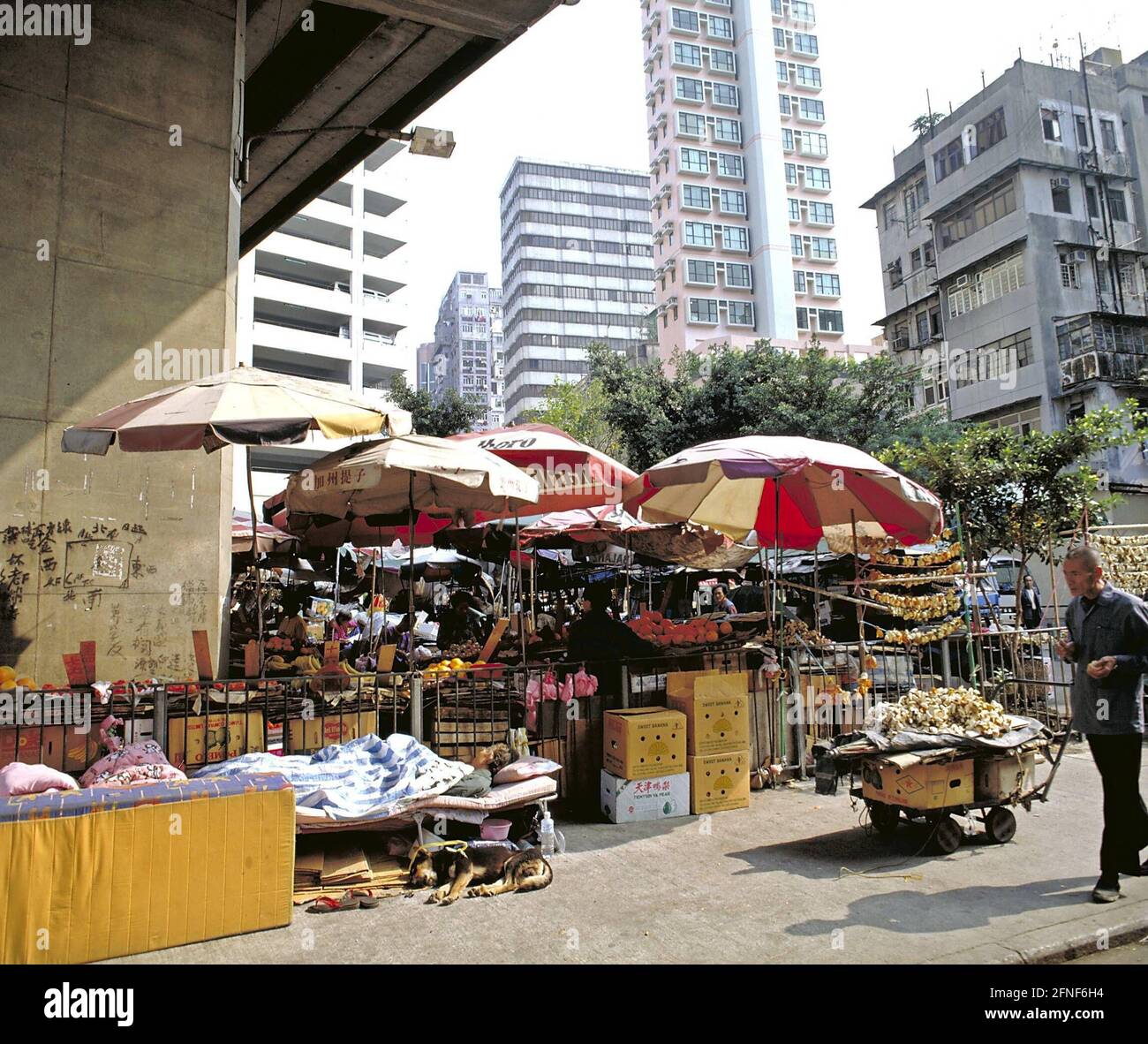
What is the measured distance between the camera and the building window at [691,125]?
2739 inches

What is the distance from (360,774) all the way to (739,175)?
2975 inches

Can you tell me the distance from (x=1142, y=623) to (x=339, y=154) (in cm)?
1339

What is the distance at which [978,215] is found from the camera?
3875 centimetres

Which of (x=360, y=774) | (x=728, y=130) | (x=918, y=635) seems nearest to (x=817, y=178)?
(x=728, y=130)

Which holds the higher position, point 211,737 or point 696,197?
point 696,197

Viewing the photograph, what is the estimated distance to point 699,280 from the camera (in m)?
67.6

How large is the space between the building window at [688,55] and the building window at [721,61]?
4.34ft

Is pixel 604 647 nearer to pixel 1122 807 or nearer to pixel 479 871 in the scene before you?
pixel 479 871

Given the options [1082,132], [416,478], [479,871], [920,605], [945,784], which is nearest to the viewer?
[479,871]

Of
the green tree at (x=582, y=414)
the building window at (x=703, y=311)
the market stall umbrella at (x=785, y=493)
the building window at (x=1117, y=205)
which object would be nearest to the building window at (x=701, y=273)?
the building window at (x=703, y=311)

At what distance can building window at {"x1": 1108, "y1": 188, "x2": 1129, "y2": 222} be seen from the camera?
1470 inches

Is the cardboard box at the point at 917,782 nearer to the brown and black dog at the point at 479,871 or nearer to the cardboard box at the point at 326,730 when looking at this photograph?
the brown and black dog at the point at 479,871
